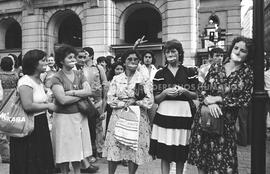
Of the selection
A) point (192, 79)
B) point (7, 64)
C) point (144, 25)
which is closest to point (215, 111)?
point (192, 79)

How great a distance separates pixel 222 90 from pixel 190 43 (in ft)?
43.7

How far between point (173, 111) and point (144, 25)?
52.4 ft

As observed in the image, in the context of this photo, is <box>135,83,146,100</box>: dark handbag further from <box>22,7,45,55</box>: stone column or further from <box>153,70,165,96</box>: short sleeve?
<box>22,7,45,55</box>: stone column

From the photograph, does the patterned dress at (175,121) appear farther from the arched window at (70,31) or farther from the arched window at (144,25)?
the arched window at (70,31)

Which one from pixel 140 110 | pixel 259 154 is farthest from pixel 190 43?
pixel 259 154

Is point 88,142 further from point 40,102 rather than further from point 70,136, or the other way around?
point 40,102

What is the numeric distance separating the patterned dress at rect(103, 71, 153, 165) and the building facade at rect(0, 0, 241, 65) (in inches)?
494

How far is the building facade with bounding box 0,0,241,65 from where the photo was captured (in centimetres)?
1702

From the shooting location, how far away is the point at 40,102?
414 centimetres

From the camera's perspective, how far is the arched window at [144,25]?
63.5 feet

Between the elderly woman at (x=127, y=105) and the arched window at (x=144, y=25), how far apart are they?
14592mm

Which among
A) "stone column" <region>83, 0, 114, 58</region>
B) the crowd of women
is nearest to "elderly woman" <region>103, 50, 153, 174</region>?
the crowd of women

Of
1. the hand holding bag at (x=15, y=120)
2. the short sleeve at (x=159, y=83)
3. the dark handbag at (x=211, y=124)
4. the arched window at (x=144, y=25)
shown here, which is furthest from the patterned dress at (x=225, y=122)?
the arched window at (x=144, y=25)

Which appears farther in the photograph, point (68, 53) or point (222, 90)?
point (68, 53)
